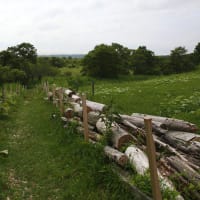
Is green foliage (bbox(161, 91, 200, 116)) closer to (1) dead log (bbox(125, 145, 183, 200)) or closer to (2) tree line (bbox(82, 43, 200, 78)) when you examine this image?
(1) dead log (bbox(125, 145, 183, 200))

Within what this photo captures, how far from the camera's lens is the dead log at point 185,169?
4.63m

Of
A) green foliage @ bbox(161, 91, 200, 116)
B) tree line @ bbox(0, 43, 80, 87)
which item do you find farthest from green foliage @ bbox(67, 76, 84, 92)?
green foliage @ bbox(161, 91, 200, 116)

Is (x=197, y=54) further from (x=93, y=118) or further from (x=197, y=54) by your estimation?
(x=93, y=118)

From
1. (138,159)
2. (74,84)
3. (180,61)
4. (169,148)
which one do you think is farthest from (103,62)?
(138,159)

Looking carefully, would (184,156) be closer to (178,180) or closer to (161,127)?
(178,180)

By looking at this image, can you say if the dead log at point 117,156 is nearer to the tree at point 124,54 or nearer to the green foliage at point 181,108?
the green foliage at point 181,108

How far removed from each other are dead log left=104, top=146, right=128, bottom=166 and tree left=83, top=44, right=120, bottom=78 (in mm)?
44163

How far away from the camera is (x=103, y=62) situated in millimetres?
49844

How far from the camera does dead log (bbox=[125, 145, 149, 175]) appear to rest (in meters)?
5.15

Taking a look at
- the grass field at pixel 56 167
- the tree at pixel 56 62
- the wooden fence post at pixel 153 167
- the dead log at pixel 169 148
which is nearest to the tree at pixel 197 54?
the tree at pixel 56 62

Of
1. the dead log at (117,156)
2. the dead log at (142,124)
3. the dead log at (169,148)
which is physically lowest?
the dead log at (117,156)

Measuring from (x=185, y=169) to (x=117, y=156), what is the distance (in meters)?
1.38

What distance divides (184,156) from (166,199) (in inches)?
65.7

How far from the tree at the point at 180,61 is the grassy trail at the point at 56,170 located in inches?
2046
